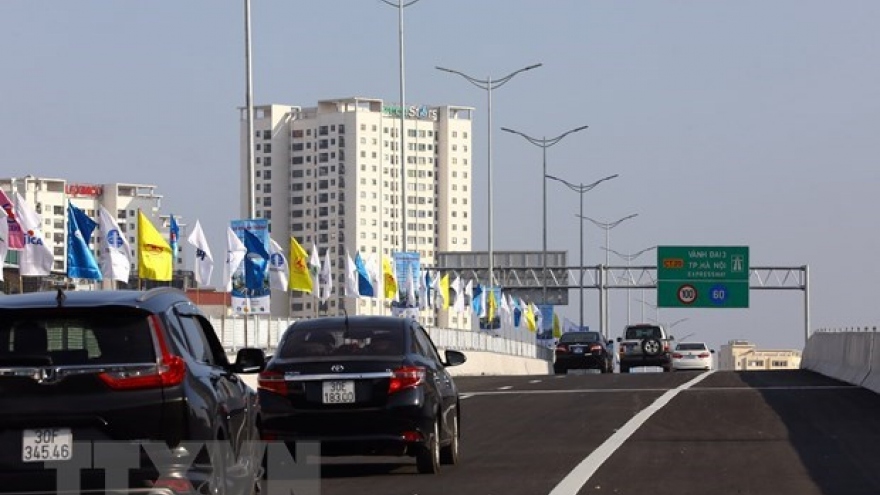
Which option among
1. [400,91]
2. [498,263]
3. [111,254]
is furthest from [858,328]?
[498,263]

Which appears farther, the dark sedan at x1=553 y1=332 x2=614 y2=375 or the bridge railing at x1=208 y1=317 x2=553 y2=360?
the dark sedan at x1=553 y1=332 x2=614 y2=375

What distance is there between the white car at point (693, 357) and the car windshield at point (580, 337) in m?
5.56

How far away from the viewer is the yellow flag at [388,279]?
266 feet

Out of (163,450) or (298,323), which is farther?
(298,323)

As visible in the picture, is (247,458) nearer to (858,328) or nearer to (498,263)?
(858,328)

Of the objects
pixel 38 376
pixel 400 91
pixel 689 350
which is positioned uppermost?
pixel 400 91

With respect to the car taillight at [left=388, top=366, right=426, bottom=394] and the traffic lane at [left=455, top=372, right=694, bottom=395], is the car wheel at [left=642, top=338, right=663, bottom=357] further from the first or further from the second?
the car taillight at [left=388, top=366, right=426, bottom=394]

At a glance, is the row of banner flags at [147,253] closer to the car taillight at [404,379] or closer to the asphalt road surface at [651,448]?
the asphalt road surface at [651,448]

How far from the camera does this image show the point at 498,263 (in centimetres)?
12712

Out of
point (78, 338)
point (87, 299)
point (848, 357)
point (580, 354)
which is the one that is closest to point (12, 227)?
point (848, 357)

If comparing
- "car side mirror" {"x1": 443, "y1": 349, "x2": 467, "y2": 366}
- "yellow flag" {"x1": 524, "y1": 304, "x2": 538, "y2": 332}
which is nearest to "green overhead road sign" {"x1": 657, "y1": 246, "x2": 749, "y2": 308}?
"yellow flag" {"x1": 524, "y1": 304, "x2": 538, "y2": 332}

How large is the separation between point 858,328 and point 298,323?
27521 millimetres

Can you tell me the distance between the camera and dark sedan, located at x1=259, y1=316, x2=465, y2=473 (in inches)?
695

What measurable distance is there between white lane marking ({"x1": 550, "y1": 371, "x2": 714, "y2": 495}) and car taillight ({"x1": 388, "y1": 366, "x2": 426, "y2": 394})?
1604 millimetres
